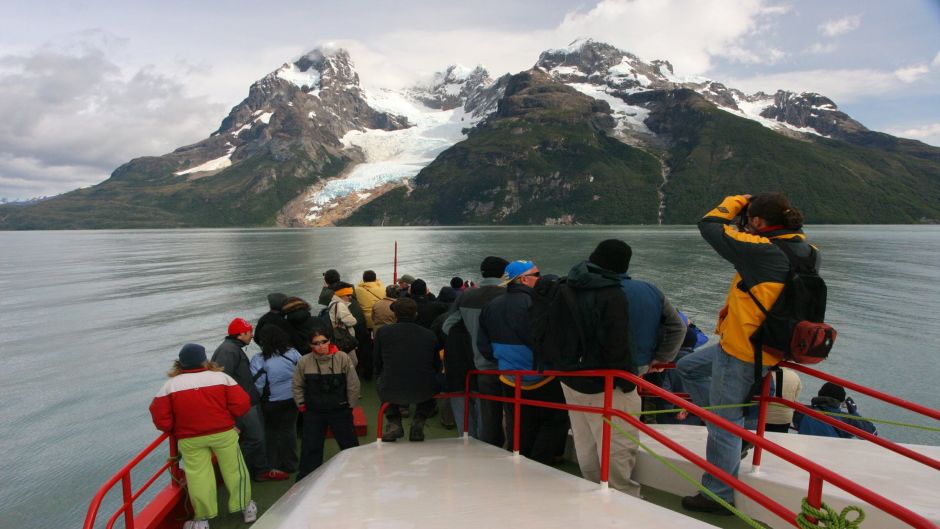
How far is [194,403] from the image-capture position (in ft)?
16.9

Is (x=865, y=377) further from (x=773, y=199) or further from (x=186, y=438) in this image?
(x=186, y=438)

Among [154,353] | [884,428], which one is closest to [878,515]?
[884,428]

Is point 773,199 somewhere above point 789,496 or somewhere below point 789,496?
above

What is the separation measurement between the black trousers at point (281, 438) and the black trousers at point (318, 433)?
79cm

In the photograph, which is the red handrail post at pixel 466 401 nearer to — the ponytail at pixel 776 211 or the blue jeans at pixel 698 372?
the blue jeans at pixel 698 372

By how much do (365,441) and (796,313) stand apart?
20.5 feet

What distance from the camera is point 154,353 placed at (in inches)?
787

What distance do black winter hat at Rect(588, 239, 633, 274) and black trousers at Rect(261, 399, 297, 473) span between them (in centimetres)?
470

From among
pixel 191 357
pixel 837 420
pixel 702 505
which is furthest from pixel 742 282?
pixel 191 357

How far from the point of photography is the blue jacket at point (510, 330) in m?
5.52

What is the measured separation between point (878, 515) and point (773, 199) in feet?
8.21

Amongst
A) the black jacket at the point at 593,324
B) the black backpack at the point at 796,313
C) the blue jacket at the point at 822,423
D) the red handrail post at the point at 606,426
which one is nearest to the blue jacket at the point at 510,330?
the black jacket at the point at 593,324

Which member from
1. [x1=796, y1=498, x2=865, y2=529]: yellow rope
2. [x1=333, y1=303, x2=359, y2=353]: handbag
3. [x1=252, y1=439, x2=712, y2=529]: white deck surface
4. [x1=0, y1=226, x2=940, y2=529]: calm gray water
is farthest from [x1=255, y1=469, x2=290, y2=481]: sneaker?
[x1=796, y1=498, x2=865, y2=529]: yellow rope

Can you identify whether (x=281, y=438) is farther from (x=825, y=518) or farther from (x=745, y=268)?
(x=825, y=518)
